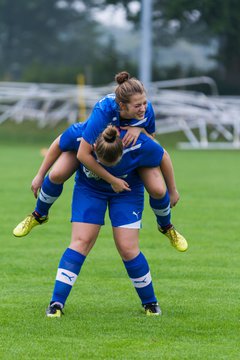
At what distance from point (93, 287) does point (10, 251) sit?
1.96m

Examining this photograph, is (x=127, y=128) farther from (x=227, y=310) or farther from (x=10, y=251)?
(x=10, y=251)

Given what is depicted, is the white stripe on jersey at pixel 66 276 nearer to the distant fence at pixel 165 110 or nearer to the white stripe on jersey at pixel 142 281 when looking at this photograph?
the white stripe on jersey at pixel 142 281

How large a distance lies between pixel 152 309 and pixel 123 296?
2.15 ft

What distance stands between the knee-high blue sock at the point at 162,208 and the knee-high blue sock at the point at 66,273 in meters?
0.64

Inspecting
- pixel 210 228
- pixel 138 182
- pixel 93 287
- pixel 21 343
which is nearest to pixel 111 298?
pixel 93 287

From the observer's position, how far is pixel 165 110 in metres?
30.8

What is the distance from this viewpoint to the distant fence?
31.1 meters

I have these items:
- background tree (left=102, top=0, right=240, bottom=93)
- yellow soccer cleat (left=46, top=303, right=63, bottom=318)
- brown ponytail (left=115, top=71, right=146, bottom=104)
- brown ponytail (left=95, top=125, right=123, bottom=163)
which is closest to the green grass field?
yellow soccer cleat (left=46, top=303, right=63, bottom=318)

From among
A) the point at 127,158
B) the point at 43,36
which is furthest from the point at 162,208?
the point at 43,36

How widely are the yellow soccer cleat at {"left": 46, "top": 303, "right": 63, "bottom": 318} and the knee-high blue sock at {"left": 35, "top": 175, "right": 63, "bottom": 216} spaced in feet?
2.59

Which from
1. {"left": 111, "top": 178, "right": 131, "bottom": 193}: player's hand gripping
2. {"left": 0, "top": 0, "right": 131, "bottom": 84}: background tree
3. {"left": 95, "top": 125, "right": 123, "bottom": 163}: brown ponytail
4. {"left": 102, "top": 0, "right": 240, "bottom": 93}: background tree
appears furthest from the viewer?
{"left": 0, "top": 0, "right": 131, "bottom": 84}: background tree

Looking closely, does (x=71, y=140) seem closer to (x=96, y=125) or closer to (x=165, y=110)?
(x=96, y=125)

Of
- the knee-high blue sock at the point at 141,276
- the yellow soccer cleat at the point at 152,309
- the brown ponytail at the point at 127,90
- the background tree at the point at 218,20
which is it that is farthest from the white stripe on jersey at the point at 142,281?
the background tree at the point at 218,20

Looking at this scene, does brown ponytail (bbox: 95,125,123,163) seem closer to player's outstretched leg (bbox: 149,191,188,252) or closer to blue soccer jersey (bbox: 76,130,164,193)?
blue soccer jersey (bbox: 76,130,164,193)
